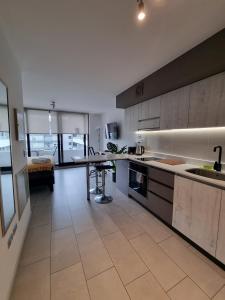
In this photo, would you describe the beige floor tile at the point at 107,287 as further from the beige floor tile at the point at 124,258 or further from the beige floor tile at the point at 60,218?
the beige floor tile at the point at 60,218

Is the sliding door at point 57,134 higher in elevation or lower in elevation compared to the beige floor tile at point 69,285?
higher

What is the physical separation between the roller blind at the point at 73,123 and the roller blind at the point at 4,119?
192 inches

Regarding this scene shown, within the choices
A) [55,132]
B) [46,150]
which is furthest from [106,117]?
[46,150]

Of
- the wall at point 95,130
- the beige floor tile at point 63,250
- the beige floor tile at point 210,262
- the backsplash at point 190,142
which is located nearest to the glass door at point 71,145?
the wall at point 95,130

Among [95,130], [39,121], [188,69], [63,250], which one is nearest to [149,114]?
[188,69]

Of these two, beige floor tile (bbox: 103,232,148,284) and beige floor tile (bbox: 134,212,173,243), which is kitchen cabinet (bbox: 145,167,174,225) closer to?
beige floor tile (bbox: 134,212,173,243)

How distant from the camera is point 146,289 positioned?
132 centimetres

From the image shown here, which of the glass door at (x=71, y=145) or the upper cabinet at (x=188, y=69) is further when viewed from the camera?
the glass door at (x=71, y=145)

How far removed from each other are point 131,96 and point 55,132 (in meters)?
4.14

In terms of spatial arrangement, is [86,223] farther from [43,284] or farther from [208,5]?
[208,5]

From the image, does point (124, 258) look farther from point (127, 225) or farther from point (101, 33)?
point (101, 33)

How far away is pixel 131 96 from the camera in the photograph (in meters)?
3.33

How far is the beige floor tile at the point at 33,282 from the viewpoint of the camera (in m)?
1.27

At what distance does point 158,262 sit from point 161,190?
3.07ft
